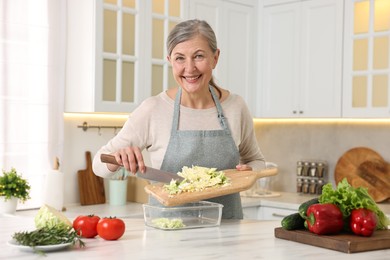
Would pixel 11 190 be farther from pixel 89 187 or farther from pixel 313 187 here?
pixel 313 187

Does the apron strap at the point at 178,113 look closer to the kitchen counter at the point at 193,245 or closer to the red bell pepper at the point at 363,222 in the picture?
the kitchen counter at the point at 193,245

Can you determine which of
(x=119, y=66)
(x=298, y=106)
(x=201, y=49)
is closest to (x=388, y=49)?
(x=298, y=106)

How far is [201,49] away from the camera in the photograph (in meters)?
2.58

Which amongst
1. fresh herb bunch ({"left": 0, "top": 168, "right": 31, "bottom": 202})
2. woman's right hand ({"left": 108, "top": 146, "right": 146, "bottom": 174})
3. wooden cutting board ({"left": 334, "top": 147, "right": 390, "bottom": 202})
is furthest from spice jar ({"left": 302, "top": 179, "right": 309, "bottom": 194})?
woman's right hand ({"left": 108, "top": 146, "right": 146, "bottom": 174})

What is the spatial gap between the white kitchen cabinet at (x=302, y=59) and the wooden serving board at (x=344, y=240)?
2.50m

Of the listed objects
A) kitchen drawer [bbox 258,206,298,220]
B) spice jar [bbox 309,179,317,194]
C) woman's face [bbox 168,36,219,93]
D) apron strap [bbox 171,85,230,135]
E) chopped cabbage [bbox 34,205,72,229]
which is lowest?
kitchen drawer [bbox 258,206,298,220]

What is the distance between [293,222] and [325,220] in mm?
131

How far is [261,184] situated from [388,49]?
1435mm

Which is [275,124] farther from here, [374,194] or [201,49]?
[201,49]

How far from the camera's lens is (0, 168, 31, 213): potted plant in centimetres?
359

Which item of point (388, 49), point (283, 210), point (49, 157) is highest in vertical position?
point (388, 49)

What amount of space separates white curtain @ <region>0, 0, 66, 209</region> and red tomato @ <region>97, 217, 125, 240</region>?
1.97 m

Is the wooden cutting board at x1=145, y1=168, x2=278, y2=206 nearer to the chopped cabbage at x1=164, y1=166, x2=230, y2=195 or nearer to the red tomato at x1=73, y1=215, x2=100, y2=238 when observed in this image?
the chopped cabbage at x1=164, y1=166, x2=230, y2=195

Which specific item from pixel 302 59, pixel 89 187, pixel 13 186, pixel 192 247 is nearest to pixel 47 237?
pixel 192 247
